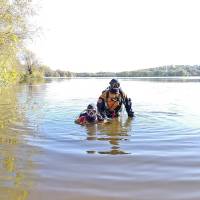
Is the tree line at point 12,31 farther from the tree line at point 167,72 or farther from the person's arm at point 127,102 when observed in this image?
the tree line at point 167,72

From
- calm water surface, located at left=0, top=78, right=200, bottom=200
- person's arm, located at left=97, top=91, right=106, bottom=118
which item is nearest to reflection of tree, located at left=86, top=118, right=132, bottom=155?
calm water surface, located at left=0, top=78, right=200, bottom=200

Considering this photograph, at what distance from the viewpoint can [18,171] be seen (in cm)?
605

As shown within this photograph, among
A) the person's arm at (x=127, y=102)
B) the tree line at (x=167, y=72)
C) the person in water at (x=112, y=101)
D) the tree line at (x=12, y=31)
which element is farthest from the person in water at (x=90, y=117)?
the tree line at (x=167, y=72)

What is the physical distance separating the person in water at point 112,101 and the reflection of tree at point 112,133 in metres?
0.90

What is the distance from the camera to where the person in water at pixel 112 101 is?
42.9 feet

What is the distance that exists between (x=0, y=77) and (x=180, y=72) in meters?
81.5

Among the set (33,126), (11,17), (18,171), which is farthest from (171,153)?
(11,17)

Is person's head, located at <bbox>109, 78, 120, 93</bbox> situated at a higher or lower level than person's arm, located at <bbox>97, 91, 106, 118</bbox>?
higher

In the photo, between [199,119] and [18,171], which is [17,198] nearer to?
[18,171]

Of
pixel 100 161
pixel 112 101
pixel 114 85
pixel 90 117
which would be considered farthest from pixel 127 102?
pixel 100 161

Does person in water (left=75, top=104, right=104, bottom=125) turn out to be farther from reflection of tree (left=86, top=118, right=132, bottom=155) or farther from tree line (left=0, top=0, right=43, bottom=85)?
tree line (left=0, top=0, right=43, bottom=85)

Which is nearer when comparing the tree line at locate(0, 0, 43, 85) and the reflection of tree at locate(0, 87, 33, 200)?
the reflection of tree at locate(0, 87, 33, 200)

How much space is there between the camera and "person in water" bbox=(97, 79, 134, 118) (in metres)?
13.1

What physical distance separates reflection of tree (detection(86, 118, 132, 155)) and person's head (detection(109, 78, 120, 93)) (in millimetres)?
1161
